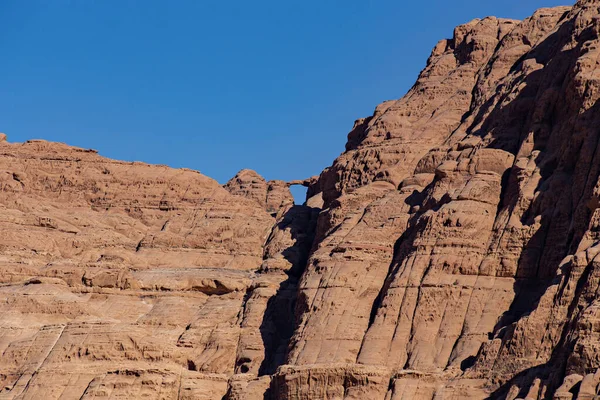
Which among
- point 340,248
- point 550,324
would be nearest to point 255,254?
point 340,248

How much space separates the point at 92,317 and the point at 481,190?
69.8 ft

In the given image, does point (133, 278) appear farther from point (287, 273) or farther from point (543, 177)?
point (543, 177)

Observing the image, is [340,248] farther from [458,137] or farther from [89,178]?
[89,178]

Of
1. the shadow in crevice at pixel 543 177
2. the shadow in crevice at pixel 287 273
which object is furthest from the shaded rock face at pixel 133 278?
the shadow in crevice at pixel 543 177

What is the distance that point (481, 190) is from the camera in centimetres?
7562

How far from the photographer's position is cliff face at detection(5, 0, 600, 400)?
69000 millimetres

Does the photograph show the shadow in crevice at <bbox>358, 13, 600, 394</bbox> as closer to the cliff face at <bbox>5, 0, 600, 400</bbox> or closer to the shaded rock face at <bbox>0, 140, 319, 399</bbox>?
the cliff face at <bbox>5, 0, 600, 400</bbox>

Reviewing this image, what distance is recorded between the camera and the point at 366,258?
79312mm

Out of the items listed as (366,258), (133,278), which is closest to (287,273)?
(133,278)

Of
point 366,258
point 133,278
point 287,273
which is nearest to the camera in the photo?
point 366,258

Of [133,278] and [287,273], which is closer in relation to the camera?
[287,273]

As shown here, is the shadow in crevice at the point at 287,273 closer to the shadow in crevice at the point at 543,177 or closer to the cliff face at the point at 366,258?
the cliff face at the point at 366,258

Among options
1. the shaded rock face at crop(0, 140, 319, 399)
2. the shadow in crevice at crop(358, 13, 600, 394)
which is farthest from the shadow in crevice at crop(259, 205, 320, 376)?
the shadow in crevice at crop(358, 13, 600, 394)

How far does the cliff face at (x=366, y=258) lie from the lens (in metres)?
69.0
